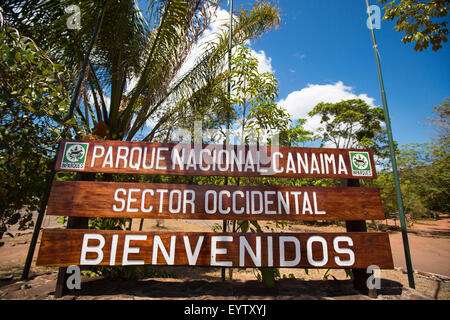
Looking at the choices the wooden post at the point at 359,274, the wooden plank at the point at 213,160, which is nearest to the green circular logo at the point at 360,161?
the wooden plank at the point at 213,160

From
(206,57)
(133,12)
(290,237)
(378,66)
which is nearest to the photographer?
(290,237)

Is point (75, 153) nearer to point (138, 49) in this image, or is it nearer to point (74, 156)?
point (74, 156)

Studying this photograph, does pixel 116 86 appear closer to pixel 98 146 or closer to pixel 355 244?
pixel 98 146

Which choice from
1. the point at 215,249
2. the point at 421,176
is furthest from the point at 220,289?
the point at 421,176

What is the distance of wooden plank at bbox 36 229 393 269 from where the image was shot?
7.09 ft

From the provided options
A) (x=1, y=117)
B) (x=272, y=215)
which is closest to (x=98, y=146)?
(x=1, y=117)

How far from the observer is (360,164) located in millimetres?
2559

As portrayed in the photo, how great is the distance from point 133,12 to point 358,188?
5248 millimetres

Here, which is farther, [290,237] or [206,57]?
[206,57]

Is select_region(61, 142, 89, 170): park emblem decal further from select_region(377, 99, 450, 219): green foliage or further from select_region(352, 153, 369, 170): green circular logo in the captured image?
select_region(377, 99, 450, 219): green foliage

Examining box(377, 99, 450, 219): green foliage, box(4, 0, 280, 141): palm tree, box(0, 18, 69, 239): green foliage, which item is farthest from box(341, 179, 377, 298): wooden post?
box(377, 99, 450, 219): green foliage

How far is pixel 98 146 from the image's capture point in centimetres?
249

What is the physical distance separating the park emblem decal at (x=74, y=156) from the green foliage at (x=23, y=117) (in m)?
0.46

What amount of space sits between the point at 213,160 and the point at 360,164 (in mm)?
1869
